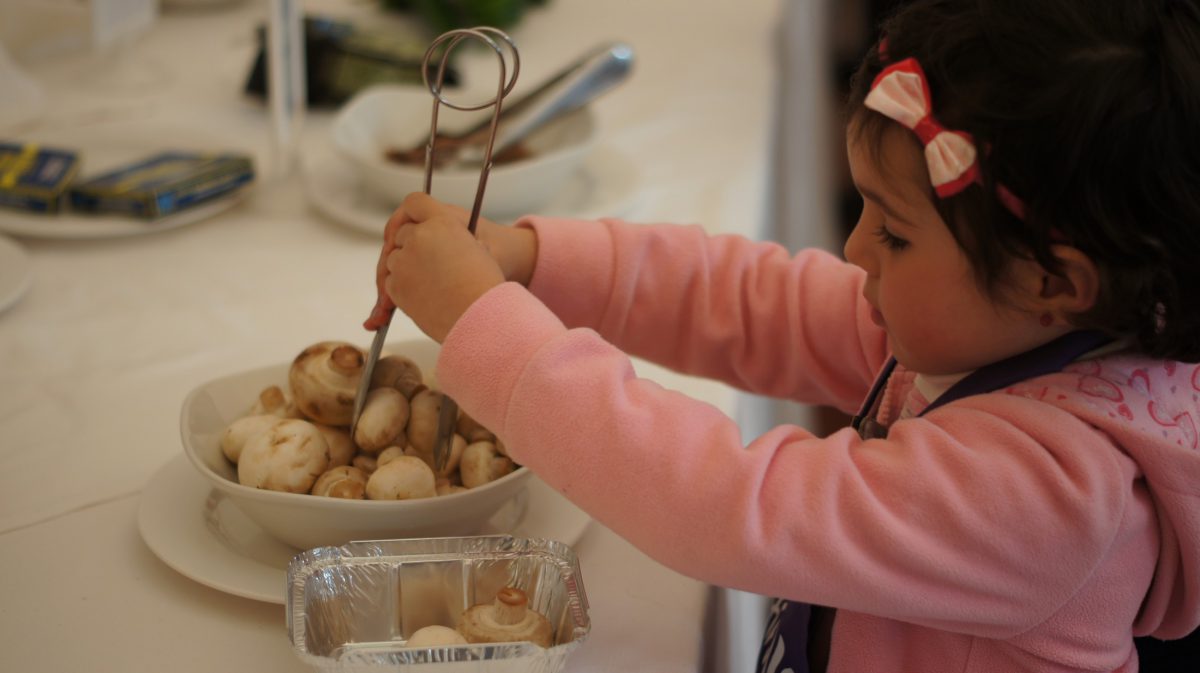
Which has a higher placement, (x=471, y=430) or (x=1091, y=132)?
(x=1091, y=132)

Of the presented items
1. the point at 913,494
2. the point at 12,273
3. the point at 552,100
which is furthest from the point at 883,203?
the point at 12,273

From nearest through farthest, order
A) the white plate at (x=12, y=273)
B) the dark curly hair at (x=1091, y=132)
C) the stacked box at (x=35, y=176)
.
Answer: the dark curly hair at (x=1091, y=132), the white plate at (x=12, y=273), the stacked box at (x=35, y=176)

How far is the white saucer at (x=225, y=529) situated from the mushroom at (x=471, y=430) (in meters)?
0.05

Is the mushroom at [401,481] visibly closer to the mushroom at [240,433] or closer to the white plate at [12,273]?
the mushroom at [240,433]

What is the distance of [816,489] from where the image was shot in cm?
47

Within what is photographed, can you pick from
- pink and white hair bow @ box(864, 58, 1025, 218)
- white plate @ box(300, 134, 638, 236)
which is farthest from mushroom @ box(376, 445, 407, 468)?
white plate @ box(300, 134, 638, 236)

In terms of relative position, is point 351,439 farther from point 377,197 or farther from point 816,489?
point 377,197

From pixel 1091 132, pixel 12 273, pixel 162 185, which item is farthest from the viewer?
pixel 162 185

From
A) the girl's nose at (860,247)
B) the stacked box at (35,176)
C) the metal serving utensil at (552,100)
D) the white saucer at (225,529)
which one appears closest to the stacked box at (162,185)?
the stacked box at (35,176)

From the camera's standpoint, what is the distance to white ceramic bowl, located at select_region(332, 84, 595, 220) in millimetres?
903

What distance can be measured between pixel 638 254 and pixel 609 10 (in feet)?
2.97

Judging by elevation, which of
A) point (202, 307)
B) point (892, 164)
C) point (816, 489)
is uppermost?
point (892, 164)

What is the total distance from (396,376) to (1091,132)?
332 mm

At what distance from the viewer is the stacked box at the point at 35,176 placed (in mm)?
911
